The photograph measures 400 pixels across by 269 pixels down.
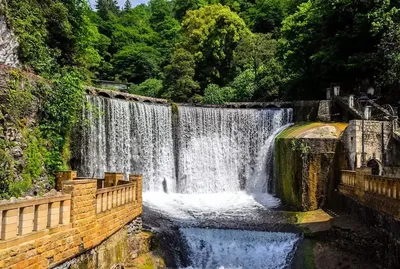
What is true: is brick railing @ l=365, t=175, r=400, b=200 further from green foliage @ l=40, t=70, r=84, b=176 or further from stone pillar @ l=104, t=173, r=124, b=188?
green foliage @ l=40, t=70, r=84, b=176

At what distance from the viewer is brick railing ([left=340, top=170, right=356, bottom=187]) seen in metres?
16.4

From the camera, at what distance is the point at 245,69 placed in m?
44.1

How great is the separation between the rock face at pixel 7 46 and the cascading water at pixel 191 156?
4393 mm

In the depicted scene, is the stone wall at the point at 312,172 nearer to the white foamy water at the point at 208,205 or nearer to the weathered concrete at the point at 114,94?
the white foamy water at the point at 208,205

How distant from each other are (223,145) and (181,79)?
15277 mm

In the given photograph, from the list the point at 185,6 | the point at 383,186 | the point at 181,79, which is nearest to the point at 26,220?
the point at 383,186

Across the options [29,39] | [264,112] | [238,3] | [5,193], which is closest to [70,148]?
[29,39]

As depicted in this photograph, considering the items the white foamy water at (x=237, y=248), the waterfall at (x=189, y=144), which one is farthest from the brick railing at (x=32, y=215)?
the waterfall at (x=189, y=144)

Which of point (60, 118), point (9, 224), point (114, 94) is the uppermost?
point (114, 94)

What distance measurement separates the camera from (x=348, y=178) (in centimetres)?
1731

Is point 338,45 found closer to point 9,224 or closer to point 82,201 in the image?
point 82,201

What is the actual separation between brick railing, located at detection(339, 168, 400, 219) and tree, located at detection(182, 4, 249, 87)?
89.2 ft

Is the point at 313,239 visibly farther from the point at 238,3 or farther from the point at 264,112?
the point at 238,3

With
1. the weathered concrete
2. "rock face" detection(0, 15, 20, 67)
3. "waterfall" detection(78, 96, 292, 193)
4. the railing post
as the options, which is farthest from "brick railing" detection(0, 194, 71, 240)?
the weathered concrete
